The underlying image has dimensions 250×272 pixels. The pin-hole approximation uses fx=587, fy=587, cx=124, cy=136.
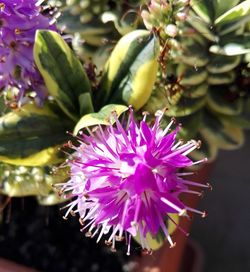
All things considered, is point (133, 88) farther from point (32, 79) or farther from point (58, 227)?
point (58, 227)

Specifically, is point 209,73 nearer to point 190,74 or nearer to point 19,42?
point 190,74

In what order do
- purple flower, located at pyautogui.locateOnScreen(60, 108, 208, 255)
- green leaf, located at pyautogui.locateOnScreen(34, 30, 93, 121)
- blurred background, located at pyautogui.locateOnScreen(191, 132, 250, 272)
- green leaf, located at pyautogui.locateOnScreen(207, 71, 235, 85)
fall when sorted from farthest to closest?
blurred background, located at pyautogui.locateOnScreen(191, 132, 250, 272) < green leaf, located at pyautogui.locateOnScreen(207, 71, 235, 85) < green leaf, located at pyautogui.locateOnScreen(34, 30, 93, 121) < purple flower, located at pyautogui.locateOnScreen(60, 108, 208, 255)

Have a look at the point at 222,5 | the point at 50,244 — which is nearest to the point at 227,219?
the point at 50,244

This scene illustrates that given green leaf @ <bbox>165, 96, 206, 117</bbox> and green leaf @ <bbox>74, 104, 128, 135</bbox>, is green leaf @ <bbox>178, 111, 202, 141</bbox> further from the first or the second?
green leaf @ <bbox>74, 104, 128, 135</bbox>

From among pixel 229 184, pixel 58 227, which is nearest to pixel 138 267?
pixel 58 227

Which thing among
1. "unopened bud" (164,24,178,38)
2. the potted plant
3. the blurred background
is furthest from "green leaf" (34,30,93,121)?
the blurred background
